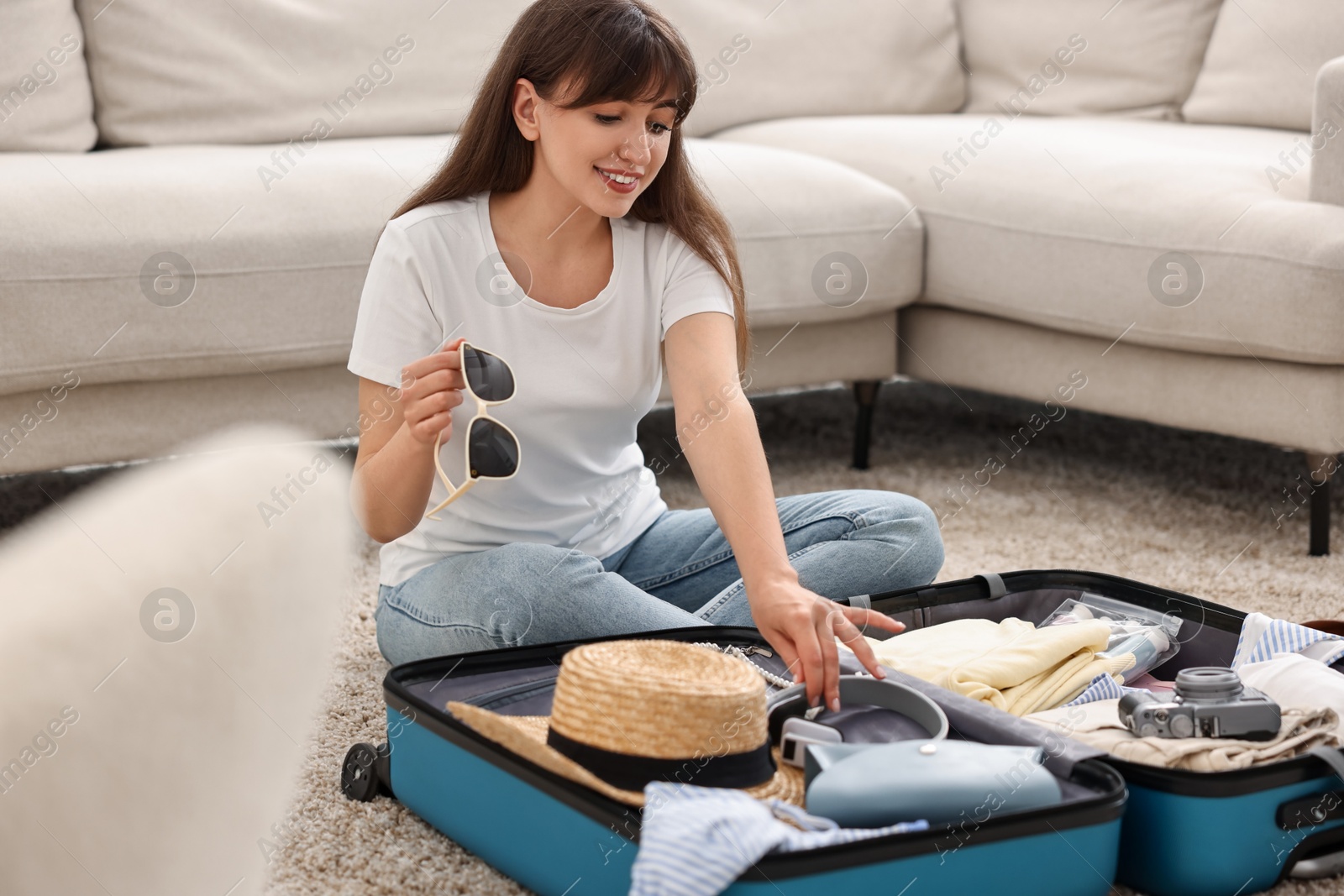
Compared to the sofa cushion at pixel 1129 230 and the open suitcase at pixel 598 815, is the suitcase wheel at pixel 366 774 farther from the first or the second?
the sofa cushion at pixel 1129 230

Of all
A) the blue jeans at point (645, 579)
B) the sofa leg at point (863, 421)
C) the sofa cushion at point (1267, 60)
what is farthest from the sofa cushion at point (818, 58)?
the blue jeans at point (645, 579)

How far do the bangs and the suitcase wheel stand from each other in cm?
61

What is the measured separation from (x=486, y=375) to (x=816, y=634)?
36cm

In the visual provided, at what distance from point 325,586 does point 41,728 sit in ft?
0.15

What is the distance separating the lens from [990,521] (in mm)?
2055

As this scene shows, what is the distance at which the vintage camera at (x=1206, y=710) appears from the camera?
1058 millimetres

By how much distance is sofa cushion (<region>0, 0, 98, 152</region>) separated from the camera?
198 centimetres

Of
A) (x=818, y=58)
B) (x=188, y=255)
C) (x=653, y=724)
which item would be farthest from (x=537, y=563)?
(x=818, y=58)

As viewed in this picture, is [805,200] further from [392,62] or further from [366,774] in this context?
[366,774]

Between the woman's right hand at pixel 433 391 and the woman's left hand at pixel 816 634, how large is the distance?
0.32 meters

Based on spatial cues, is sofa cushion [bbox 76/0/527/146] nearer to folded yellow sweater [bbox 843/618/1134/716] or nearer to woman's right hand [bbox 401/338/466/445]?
woman's right hand [bbox 401/338/466/445]

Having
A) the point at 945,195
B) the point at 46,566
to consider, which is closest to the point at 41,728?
the point at 46,566

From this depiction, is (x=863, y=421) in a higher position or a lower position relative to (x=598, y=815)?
lower

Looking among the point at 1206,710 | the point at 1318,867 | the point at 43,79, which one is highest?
the point at 43,79
